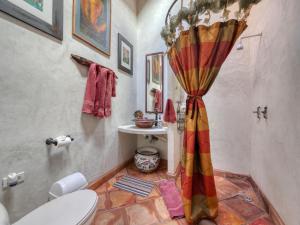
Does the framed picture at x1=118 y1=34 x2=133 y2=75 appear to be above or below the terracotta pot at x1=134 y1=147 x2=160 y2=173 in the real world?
above

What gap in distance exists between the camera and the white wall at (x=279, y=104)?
110cm

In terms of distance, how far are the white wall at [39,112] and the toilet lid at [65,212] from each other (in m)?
0.38

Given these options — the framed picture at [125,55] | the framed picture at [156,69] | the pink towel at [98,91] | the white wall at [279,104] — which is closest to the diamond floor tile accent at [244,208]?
the white wall at [279,104]

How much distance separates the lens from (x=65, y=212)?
91 cm

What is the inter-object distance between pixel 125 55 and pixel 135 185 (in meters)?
2.02

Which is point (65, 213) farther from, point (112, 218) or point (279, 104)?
point (279, 104)

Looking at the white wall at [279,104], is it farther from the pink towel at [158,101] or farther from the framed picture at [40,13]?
the framed picture at [40,13]

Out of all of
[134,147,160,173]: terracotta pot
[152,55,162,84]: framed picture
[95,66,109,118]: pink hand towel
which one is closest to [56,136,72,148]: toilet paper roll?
[95,66,109,118]: pink hand towel

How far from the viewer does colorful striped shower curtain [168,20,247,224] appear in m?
1.25

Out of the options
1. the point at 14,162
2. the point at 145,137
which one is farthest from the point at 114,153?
the point at 14,162

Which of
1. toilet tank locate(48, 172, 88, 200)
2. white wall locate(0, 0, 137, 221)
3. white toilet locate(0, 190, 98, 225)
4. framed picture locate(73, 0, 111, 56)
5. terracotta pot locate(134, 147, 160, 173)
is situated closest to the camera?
white toilet locate(0, 190, 98, 225)

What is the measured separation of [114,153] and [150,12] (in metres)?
2.61

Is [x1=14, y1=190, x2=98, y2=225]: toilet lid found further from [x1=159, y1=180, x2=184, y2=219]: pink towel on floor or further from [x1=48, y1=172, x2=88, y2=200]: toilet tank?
[x1=159, y1=180, x2=184, y2=219]: pink towel on floor

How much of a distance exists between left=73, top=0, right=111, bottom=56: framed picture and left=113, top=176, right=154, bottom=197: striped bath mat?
1816 millimetres
